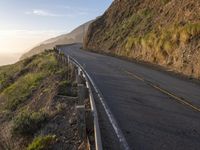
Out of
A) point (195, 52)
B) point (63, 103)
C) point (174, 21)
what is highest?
point (174, 21)

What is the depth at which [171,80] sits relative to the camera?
61.7 feet

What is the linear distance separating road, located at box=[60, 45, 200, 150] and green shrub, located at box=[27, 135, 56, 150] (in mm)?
1981

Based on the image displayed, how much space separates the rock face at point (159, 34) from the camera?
23547 millimetres

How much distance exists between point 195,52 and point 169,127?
13.7 meters

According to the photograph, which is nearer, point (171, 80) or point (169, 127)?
point (169, 127)

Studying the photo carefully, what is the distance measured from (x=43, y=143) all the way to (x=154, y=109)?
4153mm

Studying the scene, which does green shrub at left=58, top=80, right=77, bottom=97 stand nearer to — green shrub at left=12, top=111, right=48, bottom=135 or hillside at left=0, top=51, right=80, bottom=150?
hillside at left=0, top=51, right=80, bottom=150

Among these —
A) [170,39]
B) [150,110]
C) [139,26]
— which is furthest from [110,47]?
[150,110]

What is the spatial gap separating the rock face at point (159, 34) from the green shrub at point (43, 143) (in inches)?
498

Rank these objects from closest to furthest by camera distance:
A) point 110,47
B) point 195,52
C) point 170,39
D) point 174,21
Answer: point 195,52 < point 170,39 < point 174,21 < point 110,47

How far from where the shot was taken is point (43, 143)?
32.2ft

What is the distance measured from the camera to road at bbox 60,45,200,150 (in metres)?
8.61

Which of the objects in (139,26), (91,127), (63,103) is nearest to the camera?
(91,127)

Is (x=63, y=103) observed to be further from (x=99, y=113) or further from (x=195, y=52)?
(x=195, y=52)
